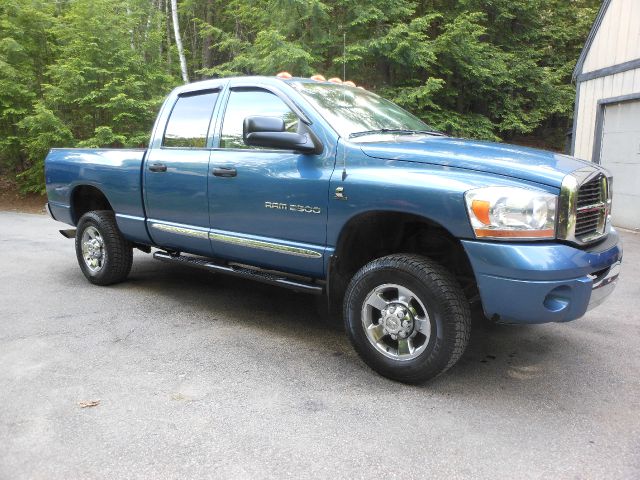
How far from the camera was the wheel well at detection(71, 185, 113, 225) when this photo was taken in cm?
577

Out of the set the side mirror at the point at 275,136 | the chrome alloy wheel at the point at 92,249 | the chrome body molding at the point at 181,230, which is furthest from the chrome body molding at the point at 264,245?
the chrome alloy wheel at the point at 92,249

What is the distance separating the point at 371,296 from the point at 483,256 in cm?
77

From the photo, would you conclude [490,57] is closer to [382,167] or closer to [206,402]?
[382,167]

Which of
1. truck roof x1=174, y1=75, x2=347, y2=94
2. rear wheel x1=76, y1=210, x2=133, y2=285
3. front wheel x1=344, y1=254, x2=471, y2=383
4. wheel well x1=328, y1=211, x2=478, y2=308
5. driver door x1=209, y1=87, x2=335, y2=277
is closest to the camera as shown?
front wheel x1=344, y1=254, x2=471, y2=383

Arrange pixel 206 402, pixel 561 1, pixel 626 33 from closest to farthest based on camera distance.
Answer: pixel 206 402 → pixel 626 33 → pixel 561 1

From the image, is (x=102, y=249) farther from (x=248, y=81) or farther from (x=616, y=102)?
(x=616, y=102)

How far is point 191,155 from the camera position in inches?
177

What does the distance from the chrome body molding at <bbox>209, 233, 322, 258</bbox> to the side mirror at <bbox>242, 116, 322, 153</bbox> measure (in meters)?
0.70

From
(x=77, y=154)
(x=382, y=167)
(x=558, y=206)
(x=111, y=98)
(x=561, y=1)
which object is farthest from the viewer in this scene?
(x=561, y=1)

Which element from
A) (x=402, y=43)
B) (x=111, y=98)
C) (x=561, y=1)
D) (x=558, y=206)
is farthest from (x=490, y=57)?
(x=558, y=206)

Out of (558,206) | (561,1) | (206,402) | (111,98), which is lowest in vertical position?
(206,402)

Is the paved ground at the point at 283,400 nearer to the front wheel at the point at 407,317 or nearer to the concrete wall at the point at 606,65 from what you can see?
the front wheel at the point at 407,317

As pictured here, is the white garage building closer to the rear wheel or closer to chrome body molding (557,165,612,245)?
chrome body molding (557,165,612,245)

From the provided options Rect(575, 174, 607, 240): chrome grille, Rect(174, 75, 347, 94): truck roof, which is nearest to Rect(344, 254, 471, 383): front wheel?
Rect(575, 174, 607, 240): chrome grille
